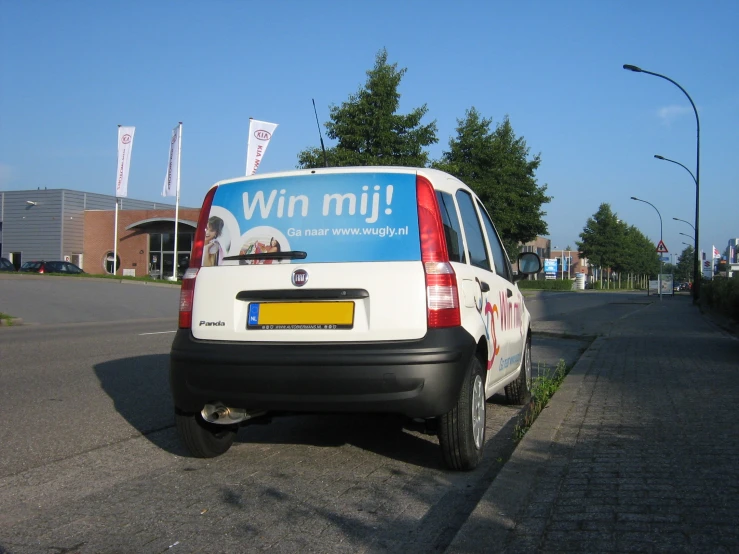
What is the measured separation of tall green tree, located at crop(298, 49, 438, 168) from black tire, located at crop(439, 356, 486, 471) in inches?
894

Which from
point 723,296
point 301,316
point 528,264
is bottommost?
point 723,296

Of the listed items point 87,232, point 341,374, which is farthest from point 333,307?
point 87,232

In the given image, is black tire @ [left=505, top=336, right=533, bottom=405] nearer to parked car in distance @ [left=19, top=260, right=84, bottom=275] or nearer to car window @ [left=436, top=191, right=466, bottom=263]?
car window @ [left=436, top=191, right=466, bottom=263]

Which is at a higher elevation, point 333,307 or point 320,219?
point 320,219

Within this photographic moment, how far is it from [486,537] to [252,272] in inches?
78.2

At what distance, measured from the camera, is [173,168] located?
3919 centimetres

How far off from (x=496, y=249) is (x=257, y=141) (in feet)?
80.4

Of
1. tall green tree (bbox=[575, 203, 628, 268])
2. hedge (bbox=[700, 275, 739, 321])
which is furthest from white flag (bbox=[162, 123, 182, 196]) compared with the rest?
tall green tree (bbox=[575, 203, 628, 268])

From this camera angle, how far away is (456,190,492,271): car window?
4.95 meters

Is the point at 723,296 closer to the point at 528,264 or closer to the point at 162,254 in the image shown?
the point at 528,264

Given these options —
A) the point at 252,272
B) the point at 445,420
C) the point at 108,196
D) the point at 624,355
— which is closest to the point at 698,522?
the point at 445,420

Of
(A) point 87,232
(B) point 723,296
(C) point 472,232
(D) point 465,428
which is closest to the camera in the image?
(D) point 465,428

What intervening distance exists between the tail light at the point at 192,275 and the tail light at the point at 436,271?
1.36m

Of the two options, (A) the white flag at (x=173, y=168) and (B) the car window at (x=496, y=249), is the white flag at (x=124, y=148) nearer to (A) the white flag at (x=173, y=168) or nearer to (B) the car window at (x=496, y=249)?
(A) the white flag at (x=173, y=168)
